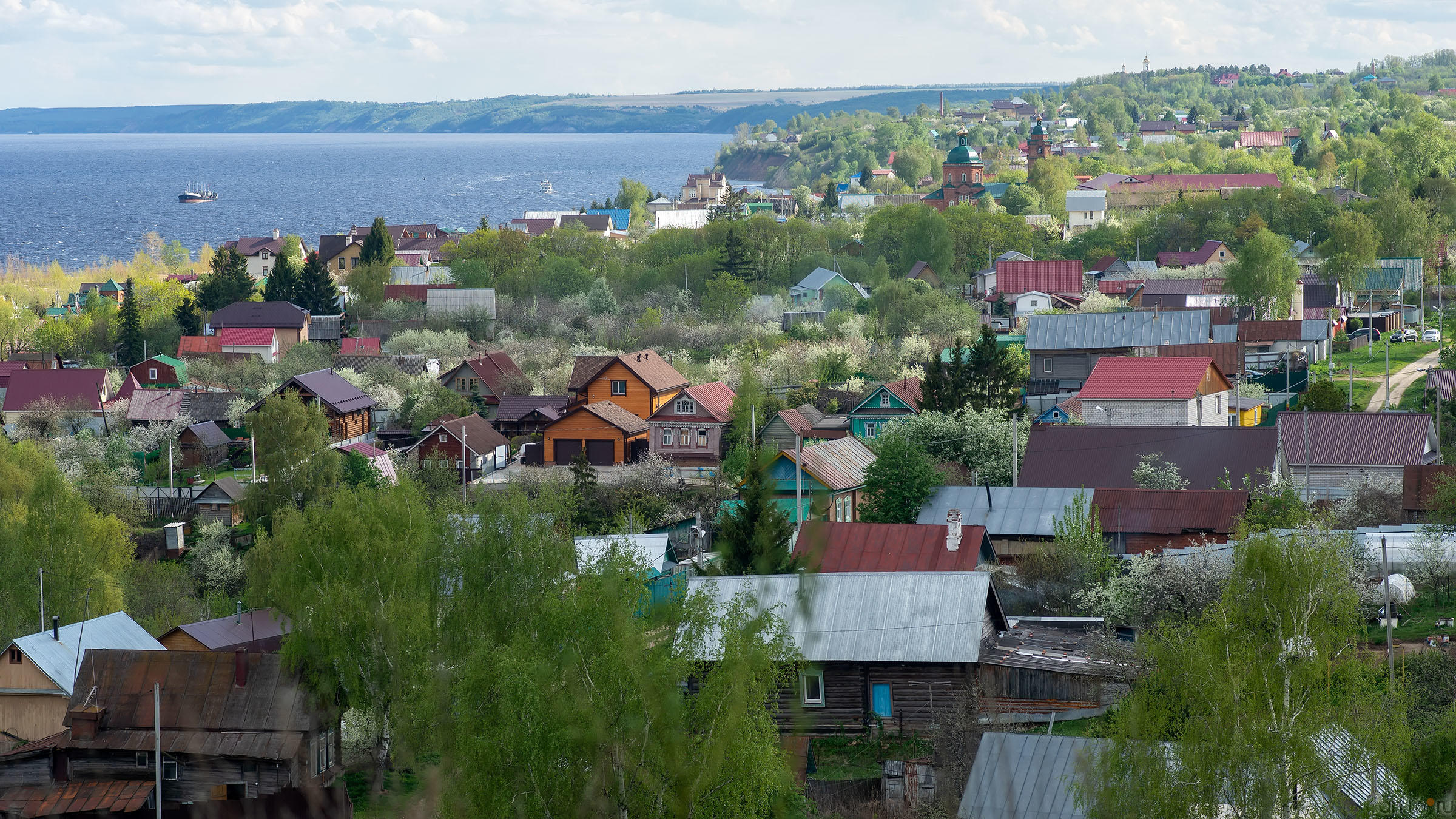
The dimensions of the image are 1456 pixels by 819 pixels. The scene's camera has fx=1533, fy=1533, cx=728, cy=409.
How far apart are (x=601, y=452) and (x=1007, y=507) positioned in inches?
494

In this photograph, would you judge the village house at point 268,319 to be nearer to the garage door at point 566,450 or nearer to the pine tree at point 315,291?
the pine tree at point 315,291

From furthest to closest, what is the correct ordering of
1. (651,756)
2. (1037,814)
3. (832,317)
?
(832,317) < (1037,814) < (651,756)

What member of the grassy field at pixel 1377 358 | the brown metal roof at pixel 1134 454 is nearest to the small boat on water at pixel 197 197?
the grassy field at pixel 1377 358

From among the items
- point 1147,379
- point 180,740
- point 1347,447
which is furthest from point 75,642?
point 1147,379

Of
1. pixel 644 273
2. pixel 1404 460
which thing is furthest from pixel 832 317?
pixel 1404 460

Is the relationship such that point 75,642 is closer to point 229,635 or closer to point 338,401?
point 229,635

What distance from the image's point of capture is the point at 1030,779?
1290 cm

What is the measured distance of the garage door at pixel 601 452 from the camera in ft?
114

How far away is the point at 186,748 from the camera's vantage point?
56.5 ft

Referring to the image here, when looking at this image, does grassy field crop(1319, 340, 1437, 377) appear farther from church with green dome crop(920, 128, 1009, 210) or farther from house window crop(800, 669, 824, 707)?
church with green dome crop(920, 128, 1009, 210)

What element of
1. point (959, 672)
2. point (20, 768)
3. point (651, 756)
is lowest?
point (20, 768)

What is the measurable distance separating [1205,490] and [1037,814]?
12.0 metres

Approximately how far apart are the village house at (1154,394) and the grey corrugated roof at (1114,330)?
231 inches

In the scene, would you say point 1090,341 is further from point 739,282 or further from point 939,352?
point 739,282
